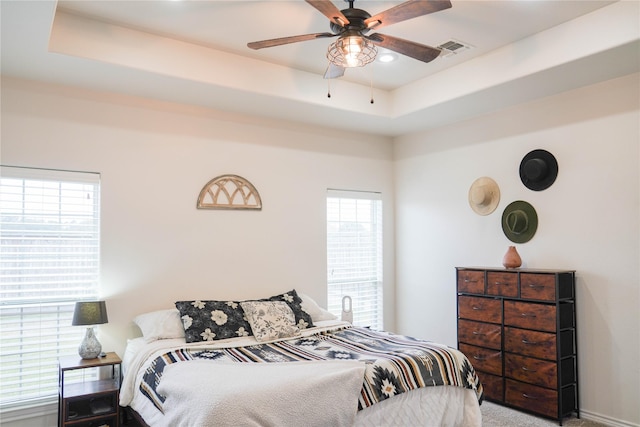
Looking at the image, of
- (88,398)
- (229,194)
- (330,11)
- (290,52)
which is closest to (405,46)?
(330,11)

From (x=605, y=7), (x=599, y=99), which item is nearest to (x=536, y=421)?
(x=599, y=99)

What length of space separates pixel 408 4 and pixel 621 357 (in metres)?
3.13

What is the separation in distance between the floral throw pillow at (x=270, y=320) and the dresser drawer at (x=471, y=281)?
1.60m

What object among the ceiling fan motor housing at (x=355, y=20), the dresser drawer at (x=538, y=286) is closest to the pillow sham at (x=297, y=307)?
the dresser drawer at (x=538, y=286)

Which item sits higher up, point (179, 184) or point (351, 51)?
point (351, 51)

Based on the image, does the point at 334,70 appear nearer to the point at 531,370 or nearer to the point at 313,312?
the point at 313,312

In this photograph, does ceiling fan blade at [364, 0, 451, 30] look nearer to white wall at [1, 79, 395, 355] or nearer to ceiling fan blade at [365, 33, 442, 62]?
ceiling fan blade at [365, 33, 442, 62]

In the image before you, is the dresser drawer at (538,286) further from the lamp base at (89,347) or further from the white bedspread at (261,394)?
the lamp base at (89,347)

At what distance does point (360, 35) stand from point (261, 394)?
6.94 feet

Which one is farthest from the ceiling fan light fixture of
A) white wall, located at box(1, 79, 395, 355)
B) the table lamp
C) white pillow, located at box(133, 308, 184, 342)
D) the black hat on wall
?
the table lamp

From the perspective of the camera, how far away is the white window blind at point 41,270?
11.8 feet

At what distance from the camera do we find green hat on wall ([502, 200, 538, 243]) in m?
4.31

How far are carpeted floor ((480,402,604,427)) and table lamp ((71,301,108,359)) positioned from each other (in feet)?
9.97

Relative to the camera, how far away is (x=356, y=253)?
5.50m
